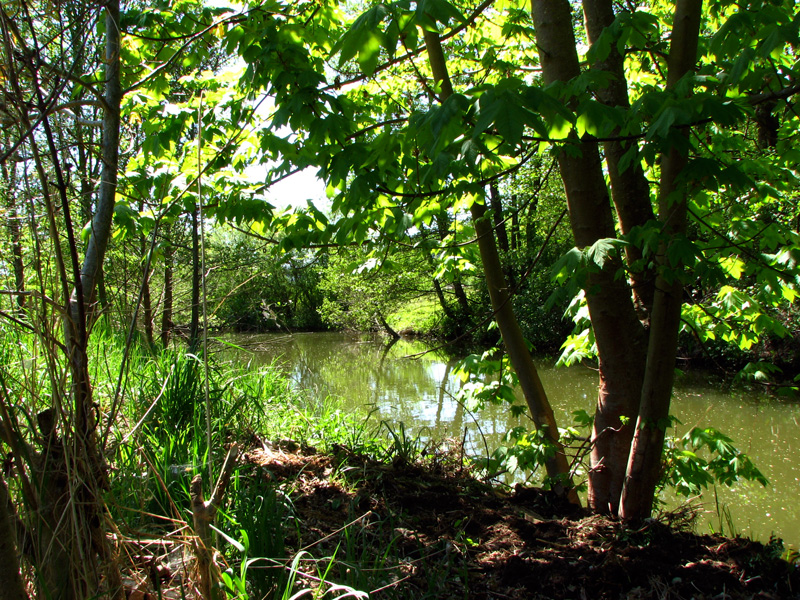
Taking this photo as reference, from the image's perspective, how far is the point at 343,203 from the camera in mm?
2387

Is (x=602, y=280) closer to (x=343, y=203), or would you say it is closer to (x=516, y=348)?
(x=516, y=348)

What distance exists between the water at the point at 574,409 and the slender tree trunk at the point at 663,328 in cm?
66

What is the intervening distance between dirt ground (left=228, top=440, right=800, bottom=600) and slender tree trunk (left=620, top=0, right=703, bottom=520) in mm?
193

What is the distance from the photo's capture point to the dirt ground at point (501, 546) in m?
1.78

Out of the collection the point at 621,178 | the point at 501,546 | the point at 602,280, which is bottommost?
the point at 501,546

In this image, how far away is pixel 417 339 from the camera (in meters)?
19.1

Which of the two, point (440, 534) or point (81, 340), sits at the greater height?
point (81, 340)

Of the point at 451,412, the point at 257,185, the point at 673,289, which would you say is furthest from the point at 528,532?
the point at 451,412

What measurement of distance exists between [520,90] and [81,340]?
1.37 meters

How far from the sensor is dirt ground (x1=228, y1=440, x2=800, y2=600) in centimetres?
178

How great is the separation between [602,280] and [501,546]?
1312mm

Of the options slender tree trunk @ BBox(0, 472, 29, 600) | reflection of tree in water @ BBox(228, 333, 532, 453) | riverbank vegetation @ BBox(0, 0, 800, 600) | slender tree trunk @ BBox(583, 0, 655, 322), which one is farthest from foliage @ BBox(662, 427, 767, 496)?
slender tree trunk @ BBox(0, 472, 29, 600)

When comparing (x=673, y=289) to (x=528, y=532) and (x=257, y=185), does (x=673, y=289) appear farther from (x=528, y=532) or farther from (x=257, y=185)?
(x=257, y=185)

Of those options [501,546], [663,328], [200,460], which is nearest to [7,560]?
[200,460]
